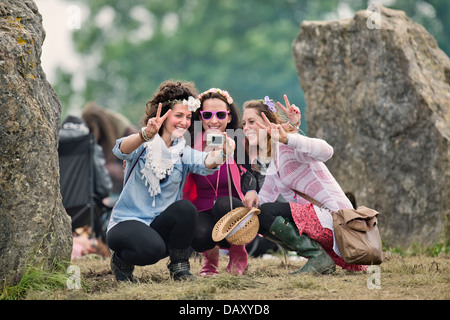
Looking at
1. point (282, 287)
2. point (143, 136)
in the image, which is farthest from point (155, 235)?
point (282, 287)

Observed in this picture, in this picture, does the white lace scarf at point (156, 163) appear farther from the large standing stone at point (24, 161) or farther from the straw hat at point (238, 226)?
the large standing stone at point (24, 161)

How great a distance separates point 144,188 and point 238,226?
25.5 inches

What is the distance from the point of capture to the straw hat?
13.3 ft

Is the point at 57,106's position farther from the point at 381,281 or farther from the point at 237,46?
the point at 237,46

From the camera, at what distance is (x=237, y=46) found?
2414 cm

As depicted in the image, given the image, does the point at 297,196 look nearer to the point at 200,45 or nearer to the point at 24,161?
the point at 24,161

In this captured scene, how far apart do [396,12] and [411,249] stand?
2399 millimetres

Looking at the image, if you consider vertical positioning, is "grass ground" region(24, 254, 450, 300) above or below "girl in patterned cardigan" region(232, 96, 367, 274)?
below

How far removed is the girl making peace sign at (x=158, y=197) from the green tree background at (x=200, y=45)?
18.4 metres

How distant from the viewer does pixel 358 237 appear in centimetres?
396

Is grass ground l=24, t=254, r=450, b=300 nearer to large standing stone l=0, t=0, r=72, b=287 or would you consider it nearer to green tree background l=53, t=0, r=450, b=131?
large standing stone l=0, t=0, r=72, b=287

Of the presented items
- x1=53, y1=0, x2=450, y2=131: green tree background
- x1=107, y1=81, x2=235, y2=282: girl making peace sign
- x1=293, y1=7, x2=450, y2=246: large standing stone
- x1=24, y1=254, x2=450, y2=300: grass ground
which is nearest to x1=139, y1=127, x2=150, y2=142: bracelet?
x1=107, y1=81, x2=235, y2=282: girl making peace sign

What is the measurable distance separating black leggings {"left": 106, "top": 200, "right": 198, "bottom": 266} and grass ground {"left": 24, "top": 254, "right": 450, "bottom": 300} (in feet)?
0.58
